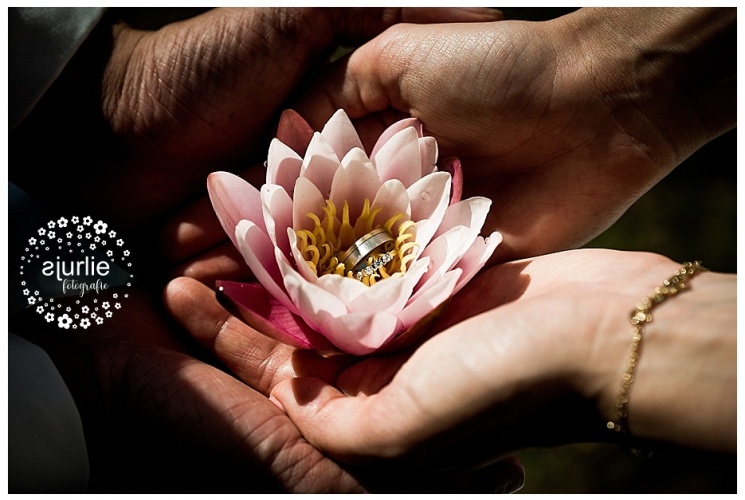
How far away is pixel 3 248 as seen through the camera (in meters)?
0.60

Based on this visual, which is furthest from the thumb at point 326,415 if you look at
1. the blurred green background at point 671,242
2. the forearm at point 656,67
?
the blurred green background at point 671,242

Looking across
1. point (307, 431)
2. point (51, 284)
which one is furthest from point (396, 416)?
point (51, 284)

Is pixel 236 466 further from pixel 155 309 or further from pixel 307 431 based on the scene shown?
pixel 155 309

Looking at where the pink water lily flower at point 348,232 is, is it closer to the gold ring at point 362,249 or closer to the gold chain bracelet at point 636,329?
the gold ring at point 362,249

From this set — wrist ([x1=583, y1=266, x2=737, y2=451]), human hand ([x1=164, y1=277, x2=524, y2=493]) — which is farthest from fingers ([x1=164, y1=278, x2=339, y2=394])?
wrist ([x1=583, y1=266, x2=737, y2=451])

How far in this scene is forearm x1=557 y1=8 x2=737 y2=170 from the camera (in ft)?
2.16

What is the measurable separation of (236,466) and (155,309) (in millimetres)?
209

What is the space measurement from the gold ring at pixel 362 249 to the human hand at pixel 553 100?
14cm

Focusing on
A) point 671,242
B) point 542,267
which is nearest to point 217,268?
point 542,267

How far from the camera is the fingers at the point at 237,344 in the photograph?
62 cm

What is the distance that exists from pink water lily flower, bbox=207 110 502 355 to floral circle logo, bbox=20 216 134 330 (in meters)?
0.14

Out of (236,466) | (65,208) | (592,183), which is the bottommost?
(236,466)

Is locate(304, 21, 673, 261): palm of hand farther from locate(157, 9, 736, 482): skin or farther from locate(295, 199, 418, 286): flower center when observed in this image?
locate(295, 199, 418, 286): flower center

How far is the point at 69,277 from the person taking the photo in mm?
627
